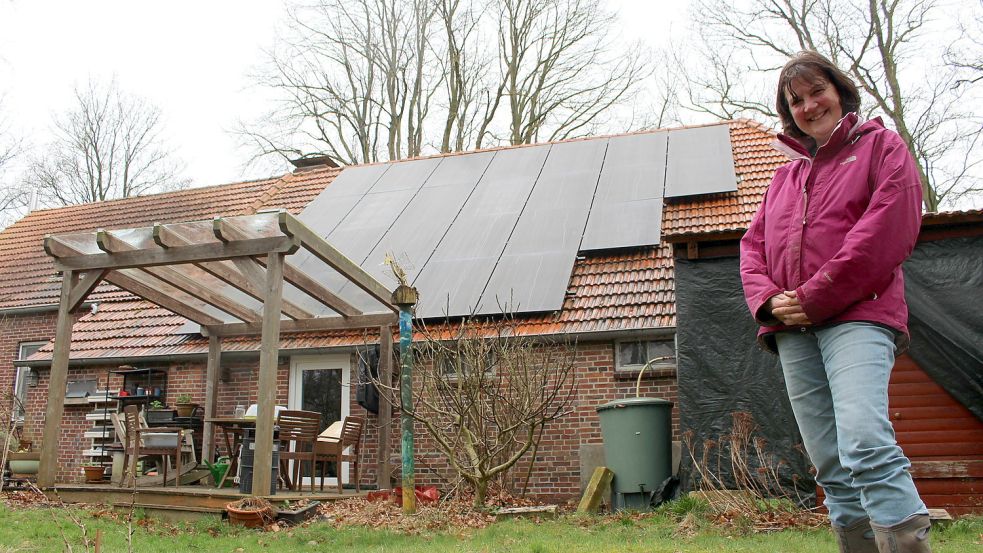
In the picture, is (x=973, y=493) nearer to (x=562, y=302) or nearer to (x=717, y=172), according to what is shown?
(x=562, y=302)

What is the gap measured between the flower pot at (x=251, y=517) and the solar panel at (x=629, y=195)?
500cm

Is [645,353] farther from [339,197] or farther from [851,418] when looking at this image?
[851,418]

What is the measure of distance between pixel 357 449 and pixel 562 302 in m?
2.73

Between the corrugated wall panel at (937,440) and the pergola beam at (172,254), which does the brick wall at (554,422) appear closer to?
the corrugated wall panel at (937,440)

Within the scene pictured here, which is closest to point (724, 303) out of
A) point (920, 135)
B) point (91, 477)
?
point (91, 477)

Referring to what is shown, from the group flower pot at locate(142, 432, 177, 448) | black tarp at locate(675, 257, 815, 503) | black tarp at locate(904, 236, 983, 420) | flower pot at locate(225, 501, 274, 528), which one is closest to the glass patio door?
flower pot at locate(142, 432, 177, 448)

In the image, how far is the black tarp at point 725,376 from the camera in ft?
22.6

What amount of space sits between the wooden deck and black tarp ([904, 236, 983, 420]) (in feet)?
17.2

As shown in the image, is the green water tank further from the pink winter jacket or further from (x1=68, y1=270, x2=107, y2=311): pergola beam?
the pink winter jacket

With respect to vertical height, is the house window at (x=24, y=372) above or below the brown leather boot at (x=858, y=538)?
above

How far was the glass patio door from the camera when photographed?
1027 cm

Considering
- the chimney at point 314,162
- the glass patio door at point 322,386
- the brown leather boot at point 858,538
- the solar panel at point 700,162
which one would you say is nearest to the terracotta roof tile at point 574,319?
the glass patio door at point 322,386

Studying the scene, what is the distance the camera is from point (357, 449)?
8867mm

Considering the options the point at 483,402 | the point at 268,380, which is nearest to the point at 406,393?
the point at 483,402
